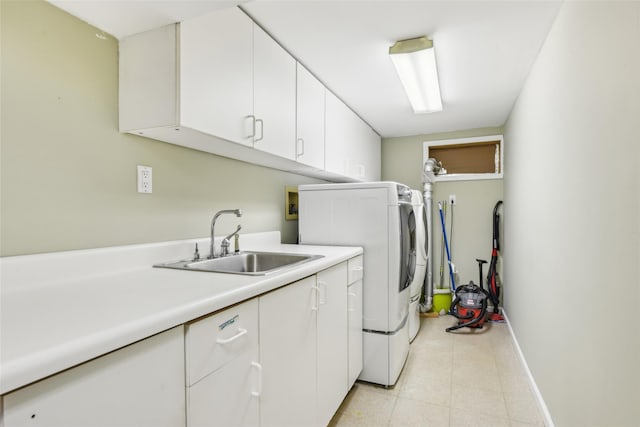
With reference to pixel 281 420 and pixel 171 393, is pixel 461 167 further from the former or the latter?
pixel 171 393

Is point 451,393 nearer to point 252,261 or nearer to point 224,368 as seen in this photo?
point 252,261

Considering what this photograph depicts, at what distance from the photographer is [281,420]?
125 centimetres

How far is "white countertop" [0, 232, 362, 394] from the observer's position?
59 centimetres

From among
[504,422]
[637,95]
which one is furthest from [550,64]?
[504,422]

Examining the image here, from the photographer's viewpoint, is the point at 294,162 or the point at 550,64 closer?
the point at 550,64

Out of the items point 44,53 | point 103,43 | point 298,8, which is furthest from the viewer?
point 298,8

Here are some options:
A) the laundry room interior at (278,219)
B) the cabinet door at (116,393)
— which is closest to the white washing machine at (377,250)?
the laundry room interior at (278,219)

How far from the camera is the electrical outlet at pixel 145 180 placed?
1.50 meters

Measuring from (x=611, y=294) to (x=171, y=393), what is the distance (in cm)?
133

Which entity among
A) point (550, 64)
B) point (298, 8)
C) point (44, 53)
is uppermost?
point (298, 8)

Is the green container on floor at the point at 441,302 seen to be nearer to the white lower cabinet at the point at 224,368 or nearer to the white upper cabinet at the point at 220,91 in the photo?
the white upper cabinet at the point at 220,91

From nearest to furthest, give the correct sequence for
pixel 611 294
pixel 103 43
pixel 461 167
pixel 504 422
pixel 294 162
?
pixel 611 294, pixel 103 43, pixel 504 422, pixel 294 162, pixel 461 167

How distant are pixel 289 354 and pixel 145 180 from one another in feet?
3.26

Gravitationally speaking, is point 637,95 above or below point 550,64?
below
